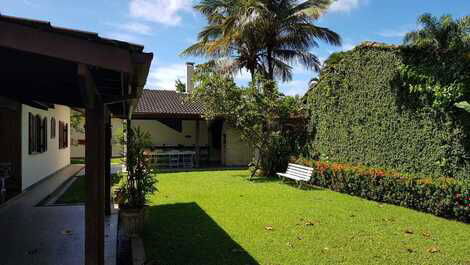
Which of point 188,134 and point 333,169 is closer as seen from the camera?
point 333,169

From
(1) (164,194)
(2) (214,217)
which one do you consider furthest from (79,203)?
(2) (214,217)

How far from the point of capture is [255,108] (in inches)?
539

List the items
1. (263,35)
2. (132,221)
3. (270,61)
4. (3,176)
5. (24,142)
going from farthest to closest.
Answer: (270,61) < (263,35) < (24,142) < (3,176) < (132,221)

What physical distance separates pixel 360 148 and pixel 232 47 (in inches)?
400

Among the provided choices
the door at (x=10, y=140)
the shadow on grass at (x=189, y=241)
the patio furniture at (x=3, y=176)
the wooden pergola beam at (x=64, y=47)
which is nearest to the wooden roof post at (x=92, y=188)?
the wooden pergola beam at (x=64, y=47)

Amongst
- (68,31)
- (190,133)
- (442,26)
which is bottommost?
(190,133)

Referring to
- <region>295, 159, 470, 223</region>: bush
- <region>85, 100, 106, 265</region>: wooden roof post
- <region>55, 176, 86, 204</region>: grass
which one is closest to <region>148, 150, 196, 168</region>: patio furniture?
<region>55, 176, 86, 204</region>: grass

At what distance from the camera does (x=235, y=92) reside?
13727mm

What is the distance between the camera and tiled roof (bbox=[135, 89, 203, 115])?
18172 mm

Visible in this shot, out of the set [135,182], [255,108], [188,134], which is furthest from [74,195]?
[188,134]

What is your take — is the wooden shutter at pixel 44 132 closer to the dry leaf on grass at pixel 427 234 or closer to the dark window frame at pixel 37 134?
the dark window frame at pixel 37 134

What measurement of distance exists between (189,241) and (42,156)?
9413 mm

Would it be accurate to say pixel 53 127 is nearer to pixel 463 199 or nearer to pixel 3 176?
pixel 3 176

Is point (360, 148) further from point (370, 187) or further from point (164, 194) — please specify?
point (164, 194)
